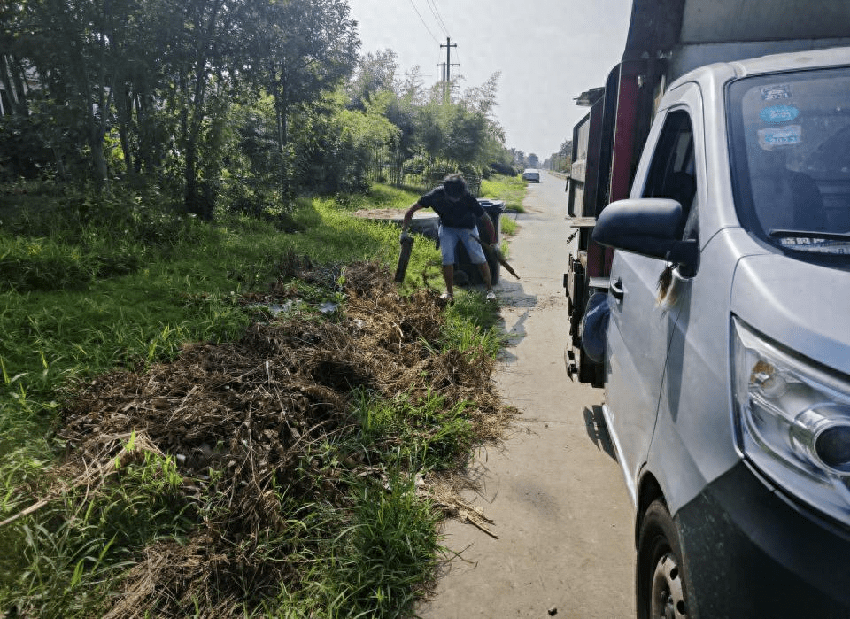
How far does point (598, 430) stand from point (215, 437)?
2480 millimetres

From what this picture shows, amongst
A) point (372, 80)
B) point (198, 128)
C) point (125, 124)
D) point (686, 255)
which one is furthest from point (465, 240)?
point (372, 80)

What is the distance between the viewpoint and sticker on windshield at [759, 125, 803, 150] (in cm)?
177

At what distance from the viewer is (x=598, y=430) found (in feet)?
12.1

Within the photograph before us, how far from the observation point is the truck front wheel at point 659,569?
4.89 feet

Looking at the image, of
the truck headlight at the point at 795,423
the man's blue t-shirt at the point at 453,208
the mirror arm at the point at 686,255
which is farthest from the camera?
the man's blue t-shirt at the point at 453,208

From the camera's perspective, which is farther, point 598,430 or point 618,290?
point 598,430

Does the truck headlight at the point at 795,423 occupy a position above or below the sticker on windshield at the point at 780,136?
below

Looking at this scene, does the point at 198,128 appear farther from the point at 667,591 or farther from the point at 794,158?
the point at 667,591

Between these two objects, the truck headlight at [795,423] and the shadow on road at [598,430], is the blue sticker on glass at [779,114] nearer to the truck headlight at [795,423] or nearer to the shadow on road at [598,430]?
the truck headlight at [795,423]


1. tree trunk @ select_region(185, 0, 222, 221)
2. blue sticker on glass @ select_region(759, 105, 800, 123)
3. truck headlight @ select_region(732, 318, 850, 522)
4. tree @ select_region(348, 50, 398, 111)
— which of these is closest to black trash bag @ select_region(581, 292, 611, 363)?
blue sticker on glass @ select_region(759, 105, 800, 123)

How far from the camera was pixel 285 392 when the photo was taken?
11.0 ft

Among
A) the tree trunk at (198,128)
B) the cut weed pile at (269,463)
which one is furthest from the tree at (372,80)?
the cut weed pile at (269,463)

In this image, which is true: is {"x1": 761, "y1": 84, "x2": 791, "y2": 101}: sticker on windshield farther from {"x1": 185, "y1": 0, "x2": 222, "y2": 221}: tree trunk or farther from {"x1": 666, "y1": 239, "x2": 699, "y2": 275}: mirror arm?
{"x1": 185, "y1": 0, "x2": 222, "y2": 221}: tree trunk

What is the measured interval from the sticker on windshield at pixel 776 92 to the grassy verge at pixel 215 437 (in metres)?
2.26
